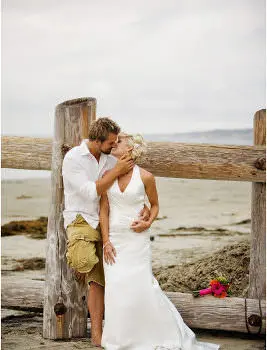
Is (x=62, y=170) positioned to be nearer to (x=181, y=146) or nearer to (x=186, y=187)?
(x=181, y=146)

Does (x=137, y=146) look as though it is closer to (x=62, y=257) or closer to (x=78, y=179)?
(x=78, y=179)

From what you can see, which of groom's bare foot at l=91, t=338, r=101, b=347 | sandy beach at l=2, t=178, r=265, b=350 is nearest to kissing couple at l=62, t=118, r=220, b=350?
groom's bare foot at l=91, t=338, r=101, b=347

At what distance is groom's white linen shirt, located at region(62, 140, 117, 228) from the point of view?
5.41 meters

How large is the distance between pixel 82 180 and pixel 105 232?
1.53ft

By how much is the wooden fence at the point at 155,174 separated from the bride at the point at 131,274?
0.52 m

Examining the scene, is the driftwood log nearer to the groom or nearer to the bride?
the bride

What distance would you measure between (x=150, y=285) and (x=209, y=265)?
2188 mm

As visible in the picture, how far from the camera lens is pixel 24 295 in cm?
637

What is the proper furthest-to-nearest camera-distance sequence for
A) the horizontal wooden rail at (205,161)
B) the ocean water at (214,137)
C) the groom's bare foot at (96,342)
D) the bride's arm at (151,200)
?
1. the ocean water at (214,137)
2. the horizontal wooden rail at (205,161)
3. the groom's bare foot at (96,342)
4. the bride's arm at (151,200)

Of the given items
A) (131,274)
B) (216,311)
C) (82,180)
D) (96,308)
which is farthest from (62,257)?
(216,311)

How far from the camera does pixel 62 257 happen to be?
5.95 meters

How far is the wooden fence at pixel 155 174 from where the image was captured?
5898 millimetres

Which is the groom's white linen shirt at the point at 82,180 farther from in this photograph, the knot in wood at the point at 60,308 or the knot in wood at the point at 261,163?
the knot in wood at the point at 261,163

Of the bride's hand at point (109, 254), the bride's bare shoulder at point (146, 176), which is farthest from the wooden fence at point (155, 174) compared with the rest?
the bride's hand at point (109, 254)
